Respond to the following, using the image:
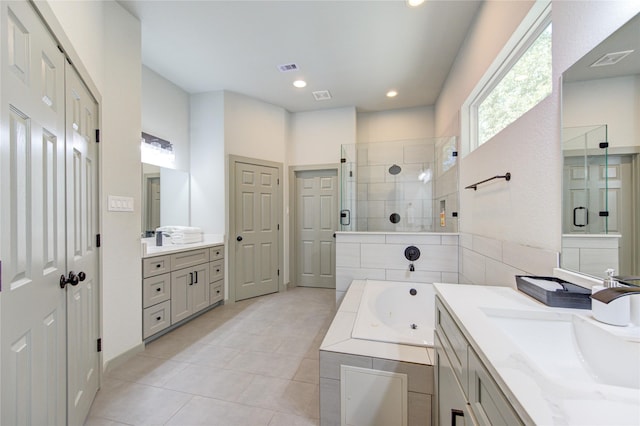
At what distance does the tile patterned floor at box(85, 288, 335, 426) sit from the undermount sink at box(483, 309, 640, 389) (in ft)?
4.02

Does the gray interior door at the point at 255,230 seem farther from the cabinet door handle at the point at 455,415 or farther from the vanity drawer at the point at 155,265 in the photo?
the cabinet door handle at the point at 455,415

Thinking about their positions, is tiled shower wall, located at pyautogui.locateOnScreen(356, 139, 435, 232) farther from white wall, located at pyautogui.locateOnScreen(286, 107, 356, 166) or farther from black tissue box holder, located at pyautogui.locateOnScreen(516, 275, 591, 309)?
black tissue box holder, located at pyautogui.locateOnScreen(516, 275, 591, 309)

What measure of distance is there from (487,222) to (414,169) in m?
1.74

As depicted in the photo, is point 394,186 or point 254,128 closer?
point 394,186

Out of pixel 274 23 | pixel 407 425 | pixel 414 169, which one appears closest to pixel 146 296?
pixel 407 425

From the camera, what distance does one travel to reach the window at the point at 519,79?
52.4 inches

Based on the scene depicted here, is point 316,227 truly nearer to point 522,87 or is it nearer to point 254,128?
point 254,128

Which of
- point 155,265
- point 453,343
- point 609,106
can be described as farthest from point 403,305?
point 155,265

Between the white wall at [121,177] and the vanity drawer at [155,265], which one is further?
the vanity drawer at [155,265]

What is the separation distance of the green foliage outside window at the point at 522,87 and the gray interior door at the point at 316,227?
247 cm

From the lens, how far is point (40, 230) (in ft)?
3.30

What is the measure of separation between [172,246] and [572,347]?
10.1 feet

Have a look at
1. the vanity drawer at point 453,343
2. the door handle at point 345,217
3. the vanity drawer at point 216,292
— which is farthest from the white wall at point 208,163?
the vanity drawer at point 453,343

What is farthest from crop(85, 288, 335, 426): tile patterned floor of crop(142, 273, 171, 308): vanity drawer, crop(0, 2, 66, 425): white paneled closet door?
crop(0, 2, 66, 425): white paneled closet door
